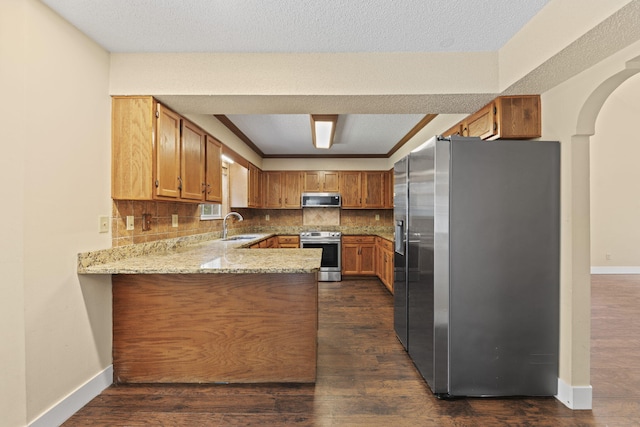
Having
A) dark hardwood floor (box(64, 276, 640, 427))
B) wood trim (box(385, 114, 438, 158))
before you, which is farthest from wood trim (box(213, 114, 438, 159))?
dark hardwood floor (box(64, 276, 640, 427))

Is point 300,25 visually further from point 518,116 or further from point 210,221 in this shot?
point 210,221

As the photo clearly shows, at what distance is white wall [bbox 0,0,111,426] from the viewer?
4.99 ft

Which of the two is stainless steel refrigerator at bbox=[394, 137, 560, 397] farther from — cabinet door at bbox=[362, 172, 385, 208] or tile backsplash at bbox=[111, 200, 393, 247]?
cabinet door at bbox=[362, 172, 385, 208]

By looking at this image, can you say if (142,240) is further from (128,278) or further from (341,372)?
(341,372)

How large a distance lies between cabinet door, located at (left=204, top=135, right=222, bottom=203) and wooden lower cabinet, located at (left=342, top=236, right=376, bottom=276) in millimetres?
2994

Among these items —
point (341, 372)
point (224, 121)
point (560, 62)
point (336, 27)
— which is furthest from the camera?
point (224, 121)

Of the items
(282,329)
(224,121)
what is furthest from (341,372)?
(224,121)

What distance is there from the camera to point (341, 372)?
2.40 meters

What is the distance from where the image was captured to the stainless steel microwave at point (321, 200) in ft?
19.5

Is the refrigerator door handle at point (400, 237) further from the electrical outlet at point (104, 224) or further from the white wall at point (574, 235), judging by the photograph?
Result: the electrical outlet at point (104, 224)

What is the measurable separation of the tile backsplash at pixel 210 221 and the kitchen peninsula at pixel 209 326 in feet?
0.96

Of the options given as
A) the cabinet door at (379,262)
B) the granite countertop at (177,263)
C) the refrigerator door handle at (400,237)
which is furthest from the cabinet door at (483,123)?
the cabinet door at (379,262)

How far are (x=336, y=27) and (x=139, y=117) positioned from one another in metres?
1.56

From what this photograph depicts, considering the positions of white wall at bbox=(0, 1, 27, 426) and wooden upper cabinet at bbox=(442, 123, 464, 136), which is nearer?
white wall at bbox=(0, 1, 27, 426)
